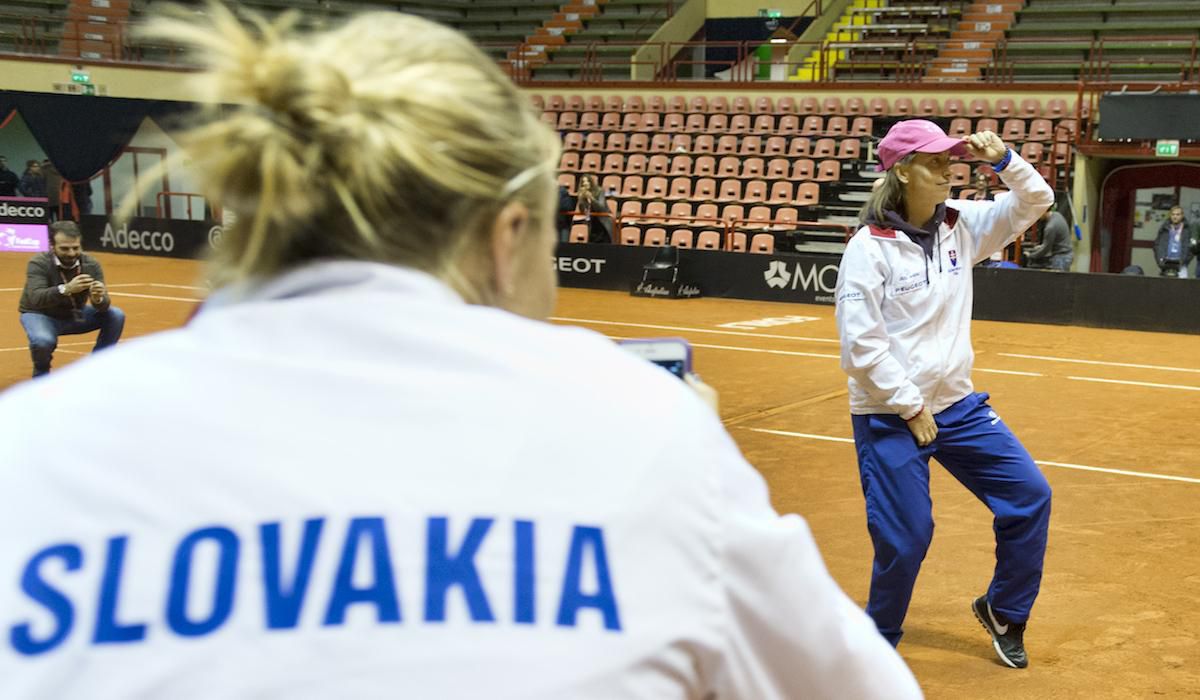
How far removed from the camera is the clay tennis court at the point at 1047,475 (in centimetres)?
507

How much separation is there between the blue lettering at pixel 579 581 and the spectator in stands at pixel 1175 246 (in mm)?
19409

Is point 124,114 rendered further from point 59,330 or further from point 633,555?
point 633,555

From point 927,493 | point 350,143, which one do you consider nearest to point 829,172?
point 927,493

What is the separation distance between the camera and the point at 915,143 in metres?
4.51

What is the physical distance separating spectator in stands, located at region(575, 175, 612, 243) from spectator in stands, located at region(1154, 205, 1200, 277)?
27.0ft

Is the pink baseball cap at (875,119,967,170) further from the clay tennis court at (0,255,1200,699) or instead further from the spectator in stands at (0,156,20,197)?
the spectator in stands at (0,156,20,197)

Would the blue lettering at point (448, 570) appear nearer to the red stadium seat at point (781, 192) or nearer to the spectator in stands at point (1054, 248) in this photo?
the spectator in stands at point (1054, 248)

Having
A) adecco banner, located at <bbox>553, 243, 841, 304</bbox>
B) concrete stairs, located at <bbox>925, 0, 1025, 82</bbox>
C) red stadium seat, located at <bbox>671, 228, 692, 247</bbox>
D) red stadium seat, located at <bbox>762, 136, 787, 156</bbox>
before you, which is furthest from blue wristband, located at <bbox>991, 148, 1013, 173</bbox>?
concrete stairs, located at <bbox>925, 0, 1025, 82</bbox>

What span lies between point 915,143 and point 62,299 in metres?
7.84

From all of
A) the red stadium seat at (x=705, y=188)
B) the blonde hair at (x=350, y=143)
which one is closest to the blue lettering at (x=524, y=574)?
the blonde hair at (x=350, y=143)

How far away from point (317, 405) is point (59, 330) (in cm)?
1029

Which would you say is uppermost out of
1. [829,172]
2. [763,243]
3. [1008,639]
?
[829,172]

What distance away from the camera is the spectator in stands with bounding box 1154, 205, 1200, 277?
18688mm

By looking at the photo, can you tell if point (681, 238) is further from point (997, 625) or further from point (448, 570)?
point (448, 570)
